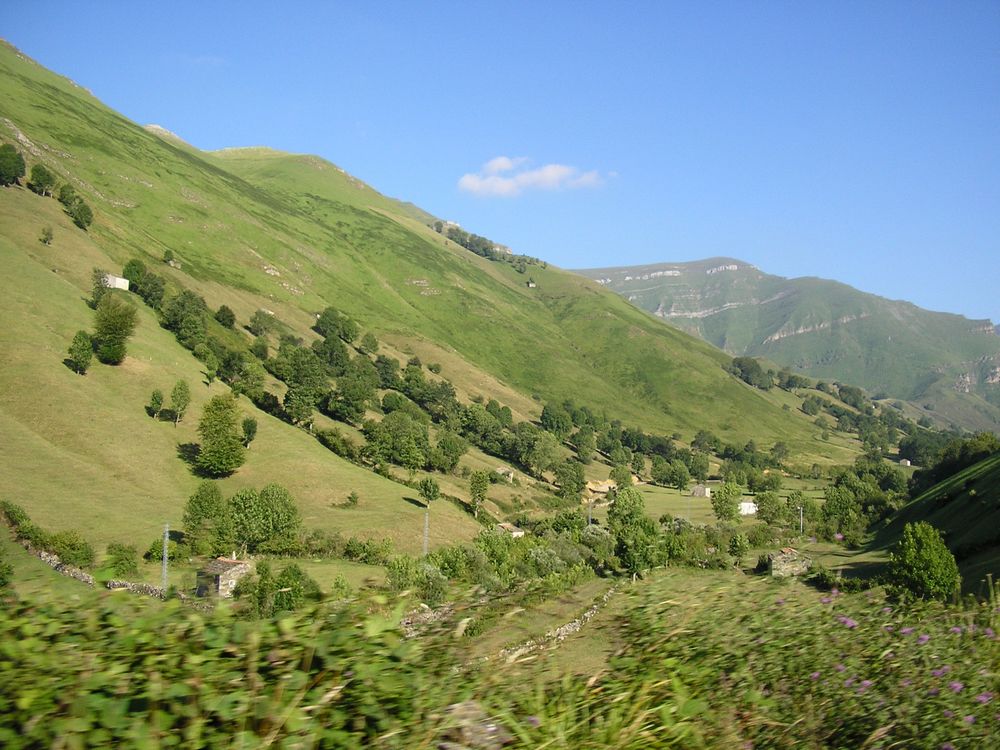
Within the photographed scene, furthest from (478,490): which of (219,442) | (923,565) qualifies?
(923,565)

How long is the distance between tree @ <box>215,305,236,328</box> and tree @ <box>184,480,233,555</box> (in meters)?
62.4

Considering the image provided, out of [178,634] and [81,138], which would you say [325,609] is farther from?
[81,138]

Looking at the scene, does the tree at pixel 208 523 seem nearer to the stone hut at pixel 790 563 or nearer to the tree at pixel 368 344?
the stone hut at pixel 790 563

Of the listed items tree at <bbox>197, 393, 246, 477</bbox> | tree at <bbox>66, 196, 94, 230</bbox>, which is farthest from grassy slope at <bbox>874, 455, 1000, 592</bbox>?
tree at <bbox>66, 196, 94, 230</bbox>

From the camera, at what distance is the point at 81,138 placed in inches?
6772

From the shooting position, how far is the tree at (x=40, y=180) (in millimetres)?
120625

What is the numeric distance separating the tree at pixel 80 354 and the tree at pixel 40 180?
59298mm

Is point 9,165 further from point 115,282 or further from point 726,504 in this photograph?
point 726,504

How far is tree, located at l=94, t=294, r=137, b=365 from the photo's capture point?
82625mm

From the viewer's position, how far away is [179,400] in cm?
A: 8031

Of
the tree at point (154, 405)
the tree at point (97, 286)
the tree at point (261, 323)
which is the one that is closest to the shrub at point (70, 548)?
the tree at point (154, 405)

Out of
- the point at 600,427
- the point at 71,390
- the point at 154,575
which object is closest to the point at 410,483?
the point at 71,390

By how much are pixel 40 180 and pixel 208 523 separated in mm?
94029

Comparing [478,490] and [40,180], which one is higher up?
[40,180]
